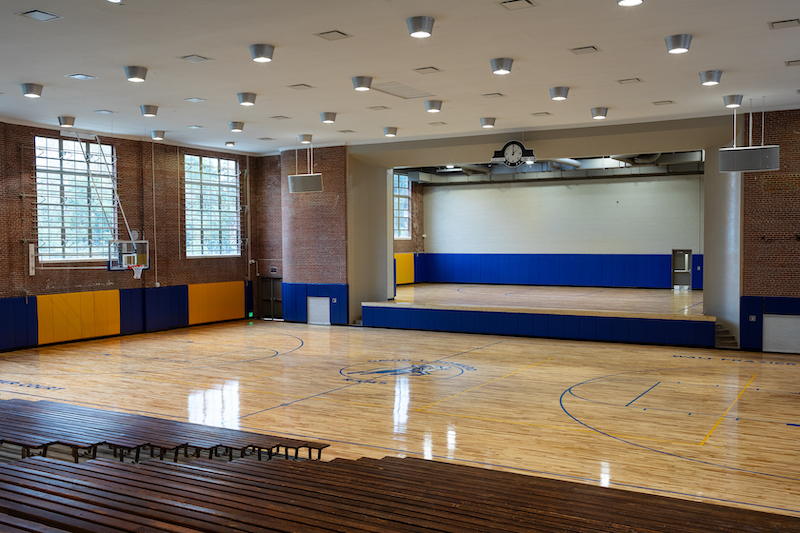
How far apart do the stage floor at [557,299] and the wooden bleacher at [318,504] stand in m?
11.0

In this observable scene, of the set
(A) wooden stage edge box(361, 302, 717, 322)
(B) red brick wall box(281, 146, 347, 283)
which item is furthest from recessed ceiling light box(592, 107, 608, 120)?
(B) red brick wall box(281, 146, 347, 283)

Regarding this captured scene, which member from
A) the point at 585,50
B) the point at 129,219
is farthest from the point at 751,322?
the point at 129,219

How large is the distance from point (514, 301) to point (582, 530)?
1553 centimetres

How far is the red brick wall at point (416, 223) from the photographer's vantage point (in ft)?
92.4

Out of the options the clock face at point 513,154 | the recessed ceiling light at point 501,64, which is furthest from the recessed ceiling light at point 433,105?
the clock face at point 513,154

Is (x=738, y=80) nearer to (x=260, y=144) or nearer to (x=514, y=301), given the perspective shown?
(x=514, y=301)

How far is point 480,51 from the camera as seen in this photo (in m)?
8.77

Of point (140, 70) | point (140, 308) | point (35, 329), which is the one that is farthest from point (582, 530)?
point (140, 308)

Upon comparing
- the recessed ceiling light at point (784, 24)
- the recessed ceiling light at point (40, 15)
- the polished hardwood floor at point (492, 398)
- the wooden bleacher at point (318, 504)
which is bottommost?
the polished hardwood floor at point (492, 398)

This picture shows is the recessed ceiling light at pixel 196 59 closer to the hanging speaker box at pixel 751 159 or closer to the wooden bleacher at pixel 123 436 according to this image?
the wooden bleacher at pixel 123 436

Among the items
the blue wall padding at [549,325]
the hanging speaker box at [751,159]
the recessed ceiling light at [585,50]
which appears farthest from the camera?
the blue wall padding at [549,325]

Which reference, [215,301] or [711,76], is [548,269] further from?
[711,76]

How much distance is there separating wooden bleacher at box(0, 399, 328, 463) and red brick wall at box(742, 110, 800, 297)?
10.6m

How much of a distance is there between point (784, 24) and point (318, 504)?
756cm
